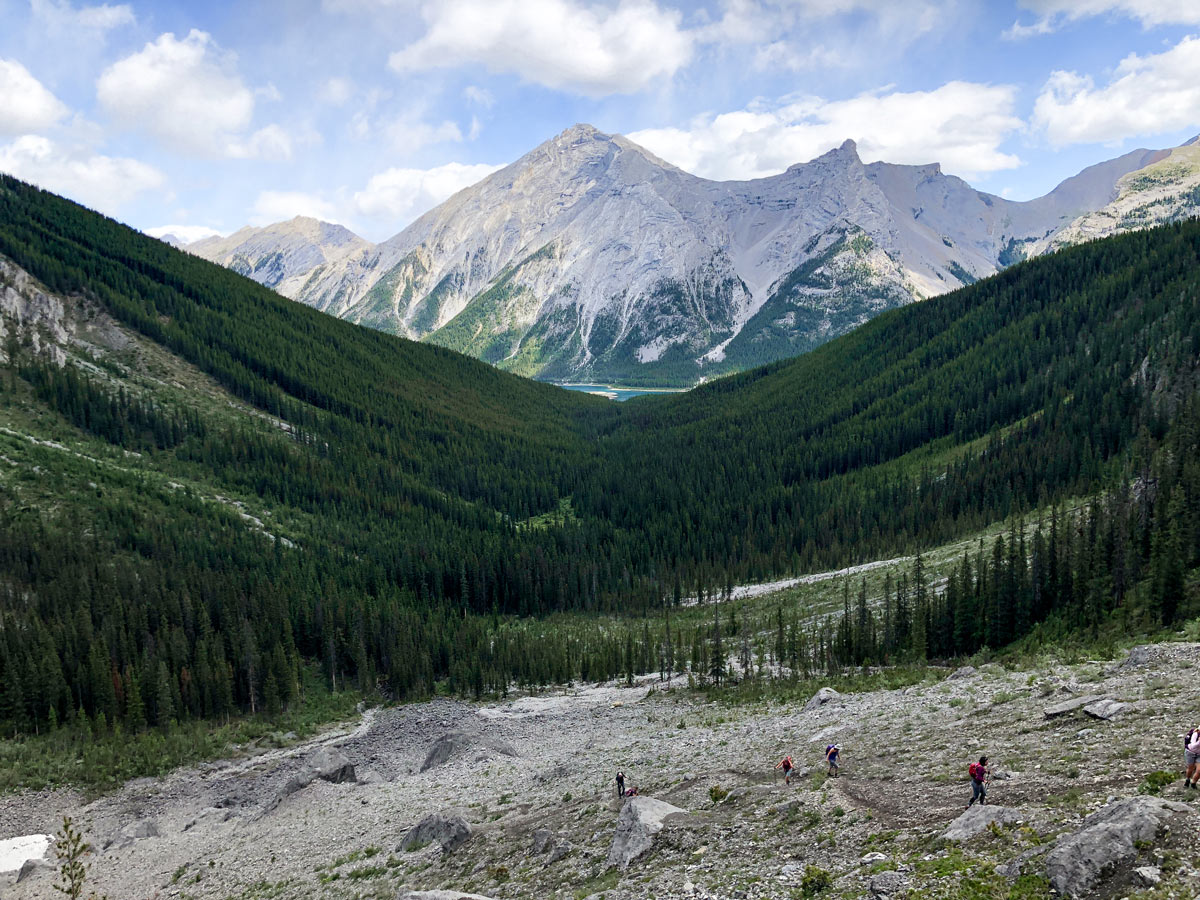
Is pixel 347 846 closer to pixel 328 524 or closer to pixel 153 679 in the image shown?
pixel 153 679

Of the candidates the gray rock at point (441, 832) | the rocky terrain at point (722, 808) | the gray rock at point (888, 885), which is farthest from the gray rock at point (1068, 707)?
the gray rock at point (441, 832)

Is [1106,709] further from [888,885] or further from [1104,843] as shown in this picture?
[888,885]

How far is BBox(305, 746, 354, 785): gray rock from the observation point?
5888cm

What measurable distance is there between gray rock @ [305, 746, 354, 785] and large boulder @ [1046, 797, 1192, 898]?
56344 millimetres

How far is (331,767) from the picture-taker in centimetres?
5966

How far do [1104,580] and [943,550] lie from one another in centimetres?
5149

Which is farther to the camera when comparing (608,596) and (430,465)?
(430,465)

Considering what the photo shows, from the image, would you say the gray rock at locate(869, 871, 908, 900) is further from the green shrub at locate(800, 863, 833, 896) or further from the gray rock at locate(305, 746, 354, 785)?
the gray rock at locate(305, 746, 354, 785)

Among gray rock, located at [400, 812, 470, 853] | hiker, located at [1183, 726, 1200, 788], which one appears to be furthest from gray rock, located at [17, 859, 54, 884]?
hiker, located at [1183, 726, 1200, 788]

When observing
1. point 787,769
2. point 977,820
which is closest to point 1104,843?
point 977,820

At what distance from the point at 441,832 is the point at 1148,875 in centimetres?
3255

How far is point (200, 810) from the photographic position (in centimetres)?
5791

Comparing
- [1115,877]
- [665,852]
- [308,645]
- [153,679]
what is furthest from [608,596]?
[1115,877]

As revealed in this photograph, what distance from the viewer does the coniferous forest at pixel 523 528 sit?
74750 mm
